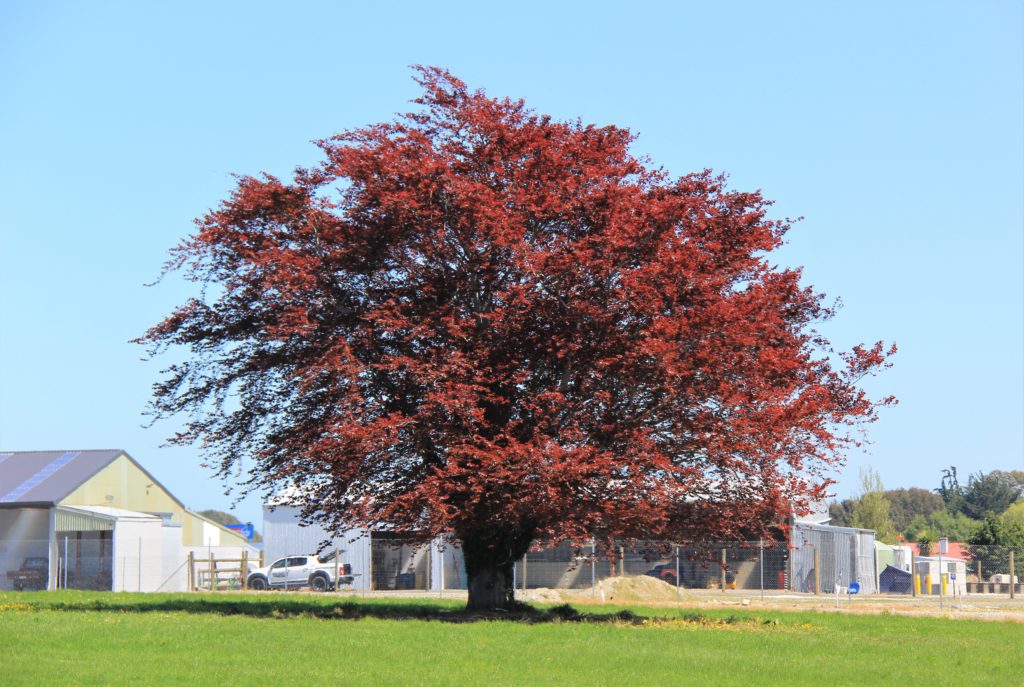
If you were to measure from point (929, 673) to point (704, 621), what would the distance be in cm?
956

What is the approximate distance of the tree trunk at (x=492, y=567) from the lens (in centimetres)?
2722

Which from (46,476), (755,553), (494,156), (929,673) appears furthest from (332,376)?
(46,476)

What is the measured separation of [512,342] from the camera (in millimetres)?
24906

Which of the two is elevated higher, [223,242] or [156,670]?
[223,242]

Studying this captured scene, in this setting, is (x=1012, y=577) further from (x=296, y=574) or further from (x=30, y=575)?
(x=30, y=575)

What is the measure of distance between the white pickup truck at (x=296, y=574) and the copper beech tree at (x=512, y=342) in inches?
977

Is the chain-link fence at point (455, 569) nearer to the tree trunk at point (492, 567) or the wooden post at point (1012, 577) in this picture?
the wooden post at point (1012, 577)

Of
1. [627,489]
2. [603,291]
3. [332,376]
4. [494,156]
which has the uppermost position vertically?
[494,156]

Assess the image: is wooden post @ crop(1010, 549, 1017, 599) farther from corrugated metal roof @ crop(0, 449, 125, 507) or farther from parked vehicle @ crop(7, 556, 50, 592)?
corrugated metal roof @ crop(0, 449, 125, 507)

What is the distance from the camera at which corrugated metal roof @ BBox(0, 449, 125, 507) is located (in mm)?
51750

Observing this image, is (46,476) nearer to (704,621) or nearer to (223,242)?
(223,242)

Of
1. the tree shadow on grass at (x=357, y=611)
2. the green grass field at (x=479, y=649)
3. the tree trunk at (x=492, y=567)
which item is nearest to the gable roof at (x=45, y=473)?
the tree shadow on grass at (x=357, y=611)

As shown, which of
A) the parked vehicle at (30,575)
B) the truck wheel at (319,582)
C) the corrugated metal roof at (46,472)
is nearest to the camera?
the parked vehicle at (30,575)

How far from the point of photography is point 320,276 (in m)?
25.0
